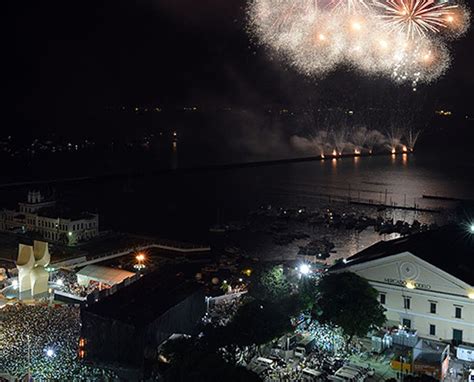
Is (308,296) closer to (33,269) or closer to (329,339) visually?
(329,339)

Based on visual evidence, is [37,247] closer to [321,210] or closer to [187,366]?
[187,366]

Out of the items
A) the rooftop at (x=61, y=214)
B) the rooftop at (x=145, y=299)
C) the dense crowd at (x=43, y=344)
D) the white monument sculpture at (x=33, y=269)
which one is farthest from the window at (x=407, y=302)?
the rooftop at (x=61, y=214)

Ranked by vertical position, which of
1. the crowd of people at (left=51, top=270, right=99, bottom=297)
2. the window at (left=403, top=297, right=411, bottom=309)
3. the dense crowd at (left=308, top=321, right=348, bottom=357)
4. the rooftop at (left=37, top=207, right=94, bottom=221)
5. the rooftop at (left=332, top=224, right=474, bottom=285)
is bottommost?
the crowd of people at (left=51, top=270, right=99, bottom=297)

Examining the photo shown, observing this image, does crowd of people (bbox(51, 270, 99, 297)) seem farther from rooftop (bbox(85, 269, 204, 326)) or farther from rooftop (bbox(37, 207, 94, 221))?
rooftop (bbox(37, 207, 94, 221))

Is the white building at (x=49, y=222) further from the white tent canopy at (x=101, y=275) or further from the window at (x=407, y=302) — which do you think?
the window at (x=407, y=302)

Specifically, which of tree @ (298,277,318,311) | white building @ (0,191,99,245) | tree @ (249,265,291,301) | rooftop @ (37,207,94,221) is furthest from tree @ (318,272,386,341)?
rooftop @ (37,207,94,221)
